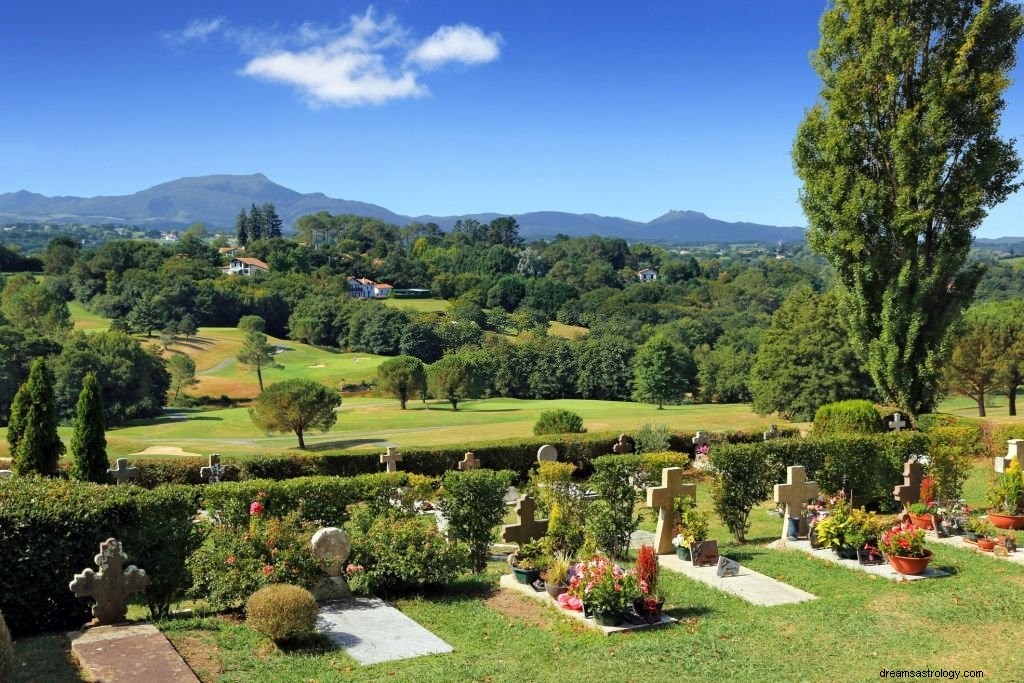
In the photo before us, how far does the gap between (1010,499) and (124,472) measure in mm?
21941

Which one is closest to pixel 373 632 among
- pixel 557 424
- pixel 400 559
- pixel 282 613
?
pixel 282 613

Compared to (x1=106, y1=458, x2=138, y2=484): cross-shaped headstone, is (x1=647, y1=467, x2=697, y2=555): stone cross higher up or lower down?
higher up

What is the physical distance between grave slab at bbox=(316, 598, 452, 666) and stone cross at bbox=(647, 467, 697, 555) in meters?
5.06

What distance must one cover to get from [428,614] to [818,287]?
174m

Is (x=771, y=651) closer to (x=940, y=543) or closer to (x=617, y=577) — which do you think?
(x=617, y=577)

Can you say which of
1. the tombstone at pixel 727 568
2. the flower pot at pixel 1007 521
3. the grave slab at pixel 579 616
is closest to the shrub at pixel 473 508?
the grave slab at pixel 579 616

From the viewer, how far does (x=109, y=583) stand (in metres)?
10.5

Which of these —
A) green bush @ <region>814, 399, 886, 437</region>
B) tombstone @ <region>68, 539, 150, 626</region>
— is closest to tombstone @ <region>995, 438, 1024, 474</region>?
green bush @ <region>814, 399, 886, 437</region>

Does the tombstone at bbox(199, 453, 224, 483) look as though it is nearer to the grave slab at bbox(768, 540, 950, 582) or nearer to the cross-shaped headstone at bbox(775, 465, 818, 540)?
the cross-shaped headstone at bbox(775, 465, 818, 540)

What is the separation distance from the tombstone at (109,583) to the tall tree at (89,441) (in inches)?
599

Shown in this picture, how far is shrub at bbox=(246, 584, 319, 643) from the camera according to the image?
9.56m

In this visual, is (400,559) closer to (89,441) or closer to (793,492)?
(793,492)

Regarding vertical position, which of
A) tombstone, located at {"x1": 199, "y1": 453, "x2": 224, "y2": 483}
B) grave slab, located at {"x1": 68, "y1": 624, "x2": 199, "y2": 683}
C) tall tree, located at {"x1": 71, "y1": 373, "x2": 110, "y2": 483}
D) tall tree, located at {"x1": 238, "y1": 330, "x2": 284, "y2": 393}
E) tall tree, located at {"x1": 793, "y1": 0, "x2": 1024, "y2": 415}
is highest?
tall tree, located at {"x1": 793, "y1": 0, "x2": 1024, "y2": 415}

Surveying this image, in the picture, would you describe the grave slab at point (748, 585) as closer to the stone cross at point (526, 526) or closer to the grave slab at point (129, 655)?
the stone cross at point (526, 526)
